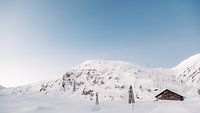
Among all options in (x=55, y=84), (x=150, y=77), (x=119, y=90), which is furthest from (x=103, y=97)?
(x=55, y=84)

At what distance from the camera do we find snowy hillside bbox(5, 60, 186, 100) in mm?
117938

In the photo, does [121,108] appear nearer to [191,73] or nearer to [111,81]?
[111,81]

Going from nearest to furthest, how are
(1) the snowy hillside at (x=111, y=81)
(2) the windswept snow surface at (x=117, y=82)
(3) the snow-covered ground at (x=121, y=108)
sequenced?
1. (3) the snow-covered ground at (x=121, y=108)
2. (2) the windswept snow surface at (x=117, y=82)
3. (1) the snowy hillside at (x=111, y=81)

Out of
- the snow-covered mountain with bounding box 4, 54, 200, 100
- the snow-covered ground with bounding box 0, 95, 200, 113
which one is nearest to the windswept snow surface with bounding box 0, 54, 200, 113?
the snow-covered mountain with bounding box 4, 54, 200, 100

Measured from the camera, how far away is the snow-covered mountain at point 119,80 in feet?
387

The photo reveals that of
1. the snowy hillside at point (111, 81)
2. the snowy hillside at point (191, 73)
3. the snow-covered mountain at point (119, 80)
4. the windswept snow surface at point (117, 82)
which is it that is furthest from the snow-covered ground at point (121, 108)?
the snowy hillside at point (191, 73)

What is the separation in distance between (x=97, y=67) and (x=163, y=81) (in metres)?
52.2

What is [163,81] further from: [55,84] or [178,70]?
[55,84]

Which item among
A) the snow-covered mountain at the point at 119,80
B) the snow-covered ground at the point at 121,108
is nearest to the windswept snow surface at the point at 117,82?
the snow-covered mountain at the point at 119,80

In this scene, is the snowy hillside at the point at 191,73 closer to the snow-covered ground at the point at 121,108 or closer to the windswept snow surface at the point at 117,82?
the windswept snow surface at the point at 117,82

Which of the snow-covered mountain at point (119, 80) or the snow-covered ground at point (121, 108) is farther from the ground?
the snow-covered mountain at point (119, 80)

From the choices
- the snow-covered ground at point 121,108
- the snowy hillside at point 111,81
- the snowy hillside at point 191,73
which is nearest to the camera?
the snow-covered ground at point 121,108

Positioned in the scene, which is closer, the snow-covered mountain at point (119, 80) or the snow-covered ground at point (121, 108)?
the snow-covered ground at point (121, 108)

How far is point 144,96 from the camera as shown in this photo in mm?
108438
